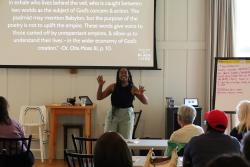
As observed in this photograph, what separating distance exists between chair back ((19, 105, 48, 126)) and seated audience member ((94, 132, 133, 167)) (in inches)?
186

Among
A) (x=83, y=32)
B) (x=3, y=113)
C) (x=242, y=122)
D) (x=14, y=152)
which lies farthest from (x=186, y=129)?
(x=83, y=32)

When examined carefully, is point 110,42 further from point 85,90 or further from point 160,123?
point 160,123

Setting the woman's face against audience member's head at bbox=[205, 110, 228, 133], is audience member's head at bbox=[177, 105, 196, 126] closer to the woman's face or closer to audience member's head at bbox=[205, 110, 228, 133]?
audience member's head at bbox=[205, 110, 228, 133]

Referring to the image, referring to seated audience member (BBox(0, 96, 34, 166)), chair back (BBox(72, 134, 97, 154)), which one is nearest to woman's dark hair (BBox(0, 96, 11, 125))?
seated audience member (BBox(0, 96, 34, 166))

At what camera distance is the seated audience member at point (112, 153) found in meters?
2.01

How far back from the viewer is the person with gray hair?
3.63 meters

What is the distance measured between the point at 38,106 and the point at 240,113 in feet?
11.9

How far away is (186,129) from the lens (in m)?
3.69

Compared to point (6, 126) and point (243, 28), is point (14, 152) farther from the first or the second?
point (243, 28)

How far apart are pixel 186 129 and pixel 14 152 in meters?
1.64

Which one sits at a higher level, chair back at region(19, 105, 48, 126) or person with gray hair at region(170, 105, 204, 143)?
person with gray hair at region(170, 105, 204, 143)

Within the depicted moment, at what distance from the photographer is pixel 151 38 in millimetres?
6820

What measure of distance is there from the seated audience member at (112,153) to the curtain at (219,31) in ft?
16.1

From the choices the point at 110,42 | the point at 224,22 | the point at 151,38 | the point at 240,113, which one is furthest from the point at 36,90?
the point at 240,113
